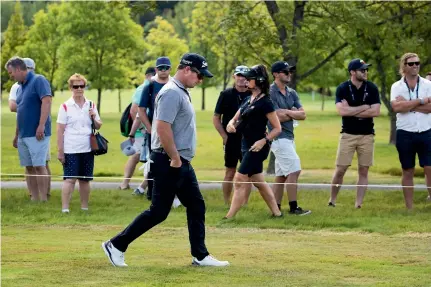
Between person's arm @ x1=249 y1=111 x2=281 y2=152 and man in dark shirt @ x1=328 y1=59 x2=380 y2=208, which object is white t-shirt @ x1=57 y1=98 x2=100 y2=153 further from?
man in dark shirt @ x1=328 y1=59 x2=380 y2=208

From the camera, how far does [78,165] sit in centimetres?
1430

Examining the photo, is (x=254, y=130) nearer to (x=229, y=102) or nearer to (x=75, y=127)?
(x=229, y=102)

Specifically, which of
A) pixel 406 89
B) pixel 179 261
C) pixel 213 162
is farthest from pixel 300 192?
pixel 213 162

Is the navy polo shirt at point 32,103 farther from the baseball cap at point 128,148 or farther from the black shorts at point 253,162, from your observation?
the black shorts at point 253,162

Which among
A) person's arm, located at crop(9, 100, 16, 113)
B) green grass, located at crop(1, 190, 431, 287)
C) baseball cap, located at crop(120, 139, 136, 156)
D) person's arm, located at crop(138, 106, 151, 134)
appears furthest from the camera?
baseball cap, located at crop(120, 139, 136, 156)

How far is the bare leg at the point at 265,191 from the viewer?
1315 centimetres

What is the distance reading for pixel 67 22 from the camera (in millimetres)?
67250

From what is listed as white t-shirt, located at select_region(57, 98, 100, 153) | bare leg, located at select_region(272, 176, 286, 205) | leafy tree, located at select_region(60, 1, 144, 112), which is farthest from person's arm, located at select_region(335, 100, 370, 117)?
leafy tree, located at select_region(60, 1, 144, 112)

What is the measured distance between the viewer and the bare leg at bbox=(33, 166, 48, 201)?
15.4 meters

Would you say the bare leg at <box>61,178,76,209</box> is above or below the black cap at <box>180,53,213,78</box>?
below

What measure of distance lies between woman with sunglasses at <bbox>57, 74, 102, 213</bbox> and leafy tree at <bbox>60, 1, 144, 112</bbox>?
165 feet

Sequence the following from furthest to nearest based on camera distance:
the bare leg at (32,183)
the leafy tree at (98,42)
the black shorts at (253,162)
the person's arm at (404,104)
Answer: the leafy tree at (98,42) < the bare leg at (32,183) < the person's arm at (404,104) < the black shorts at (253,162)

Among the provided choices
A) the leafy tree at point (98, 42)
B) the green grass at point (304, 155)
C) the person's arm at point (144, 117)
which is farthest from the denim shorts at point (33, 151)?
the leafy tree at point (98, 42)

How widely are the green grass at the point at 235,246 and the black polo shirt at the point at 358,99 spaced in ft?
3.77
